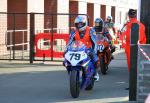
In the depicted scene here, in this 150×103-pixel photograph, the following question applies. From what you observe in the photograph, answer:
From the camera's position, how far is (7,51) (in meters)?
19.7

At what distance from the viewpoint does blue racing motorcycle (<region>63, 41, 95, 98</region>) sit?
970 cm

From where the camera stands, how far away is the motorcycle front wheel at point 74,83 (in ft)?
31.5

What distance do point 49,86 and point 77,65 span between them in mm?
1928

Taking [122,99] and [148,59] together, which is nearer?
[148,59]

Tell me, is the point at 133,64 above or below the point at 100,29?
below

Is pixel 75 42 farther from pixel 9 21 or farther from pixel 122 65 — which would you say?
pixel 9 21

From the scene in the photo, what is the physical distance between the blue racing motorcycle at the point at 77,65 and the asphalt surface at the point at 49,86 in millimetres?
276

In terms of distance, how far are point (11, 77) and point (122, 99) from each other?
420 cm

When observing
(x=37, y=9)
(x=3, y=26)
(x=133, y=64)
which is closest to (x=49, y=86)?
(x=133, y=64)

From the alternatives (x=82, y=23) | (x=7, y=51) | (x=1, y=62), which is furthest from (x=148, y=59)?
(x=7, y=51)

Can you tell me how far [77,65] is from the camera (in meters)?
9.81

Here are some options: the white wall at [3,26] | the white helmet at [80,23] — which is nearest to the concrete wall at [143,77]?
the white helmet at [80,23]

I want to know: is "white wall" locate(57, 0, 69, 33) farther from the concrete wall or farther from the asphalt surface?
the concrete wall

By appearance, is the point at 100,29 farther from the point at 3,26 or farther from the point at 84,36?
the point at 3,26
